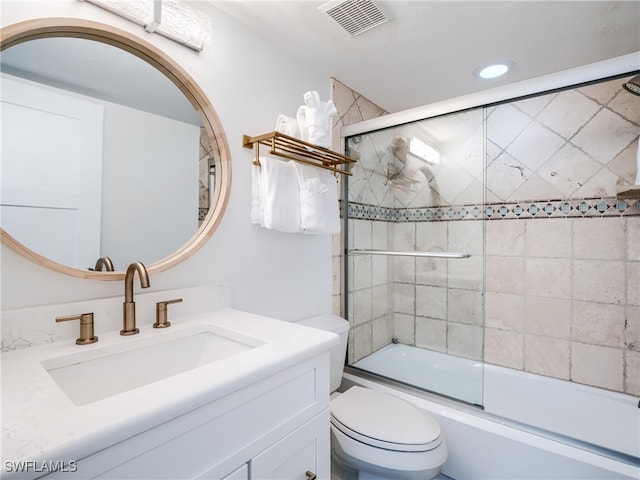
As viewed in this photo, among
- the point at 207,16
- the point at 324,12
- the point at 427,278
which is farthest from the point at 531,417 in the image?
the point at 207,16

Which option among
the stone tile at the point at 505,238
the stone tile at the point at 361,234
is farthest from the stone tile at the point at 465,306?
the stone tile at the point at 361,234

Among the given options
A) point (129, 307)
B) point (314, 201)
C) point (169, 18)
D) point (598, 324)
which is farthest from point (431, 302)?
point (169, 18)

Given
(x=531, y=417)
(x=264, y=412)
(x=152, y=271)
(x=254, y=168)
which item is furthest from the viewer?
(x=531, y=417)

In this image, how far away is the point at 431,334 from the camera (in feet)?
7.19

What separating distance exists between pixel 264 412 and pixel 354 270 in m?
1.42

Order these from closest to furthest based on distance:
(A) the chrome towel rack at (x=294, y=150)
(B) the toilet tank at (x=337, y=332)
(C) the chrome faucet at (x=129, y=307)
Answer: (C) the chrome faucet at (x=129, y=307) → (A) the chrome towel rack at (x=294, y=150) → (B) the toilet tank at (x=337, y=332)

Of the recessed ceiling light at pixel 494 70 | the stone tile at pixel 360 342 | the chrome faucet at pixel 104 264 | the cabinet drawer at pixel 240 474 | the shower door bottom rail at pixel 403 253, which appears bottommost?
the stone tile at pixel 360 342

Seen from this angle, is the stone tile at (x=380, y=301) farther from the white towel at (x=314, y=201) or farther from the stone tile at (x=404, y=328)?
the white towel at (x=314, y=201)

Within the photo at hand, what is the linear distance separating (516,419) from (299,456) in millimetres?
1297

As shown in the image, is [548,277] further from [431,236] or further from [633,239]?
[431,236]

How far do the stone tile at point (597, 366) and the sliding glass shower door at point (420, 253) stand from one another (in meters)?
0.62

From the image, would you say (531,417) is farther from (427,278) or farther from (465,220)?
(465,220)

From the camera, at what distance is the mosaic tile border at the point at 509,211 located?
186 cm

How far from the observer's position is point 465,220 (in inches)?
76.3
